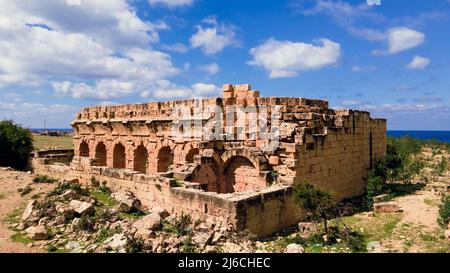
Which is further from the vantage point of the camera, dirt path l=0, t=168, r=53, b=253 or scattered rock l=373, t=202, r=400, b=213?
scattered rock l=373, t=202, r=400, b=213

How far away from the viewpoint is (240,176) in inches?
499

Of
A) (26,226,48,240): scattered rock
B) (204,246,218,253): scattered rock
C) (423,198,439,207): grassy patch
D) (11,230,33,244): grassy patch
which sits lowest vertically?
(11,230,33,244): grassy patch

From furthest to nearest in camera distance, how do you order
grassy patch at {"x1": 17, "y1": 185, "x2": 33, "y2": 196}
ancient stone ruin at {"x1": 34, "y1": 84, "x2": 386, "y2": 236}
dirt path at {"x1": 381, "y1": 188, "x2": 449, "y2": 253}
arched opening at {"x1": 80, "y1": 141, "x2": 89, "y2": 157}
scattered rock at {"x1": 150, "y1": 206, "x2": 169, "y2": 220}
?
arched opening at {"x1": 80, "y1": 141, "x2": 89, "y2": 157} → grassy patch at {"x1": 17, "y1": 185, "x2": 33, "y2": 196} → scattered rock at {"x1": 150, "y1": 206, "x2": 169, "y2": 220} → ancient stone ruin at {"x1": 34, "y1": 84, "x2": 386, "y2": 236} → dirt path at {"x1": 381, "y1": 188, "x2": 449, "y2": 253}

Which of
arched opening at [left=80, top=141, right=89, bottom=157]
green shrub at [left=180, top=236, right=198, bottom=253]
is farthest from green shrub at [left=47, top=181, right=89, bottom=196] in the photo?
arched opening at [left=80, top=141, right=89, bottom=157]

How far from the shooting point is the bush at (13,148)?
867 inches

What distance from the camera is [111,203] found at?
12180 mm

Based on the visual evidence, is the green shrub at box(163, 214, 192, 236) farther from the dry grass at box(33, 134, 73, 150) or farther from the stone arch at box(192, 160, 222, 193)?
the dry grass at box(33, 134, 73, 150)

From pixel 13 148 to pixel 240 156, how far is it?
54.1 feet

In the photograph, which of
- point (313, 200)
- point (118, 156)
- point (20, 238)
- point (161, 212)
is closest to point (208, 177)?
point (161, 212)

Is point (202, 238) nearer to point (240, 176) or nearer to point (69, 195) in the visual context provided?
point (240, 176)

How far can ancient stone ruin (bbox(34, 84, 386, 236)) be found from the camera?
33.2 feet

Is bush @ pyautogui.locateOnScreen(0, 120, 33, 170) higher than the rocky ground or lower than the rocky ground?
higher

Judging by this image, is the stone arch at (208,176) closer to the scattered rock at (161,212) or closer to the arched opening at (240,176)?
the arched opening at (240,176)
